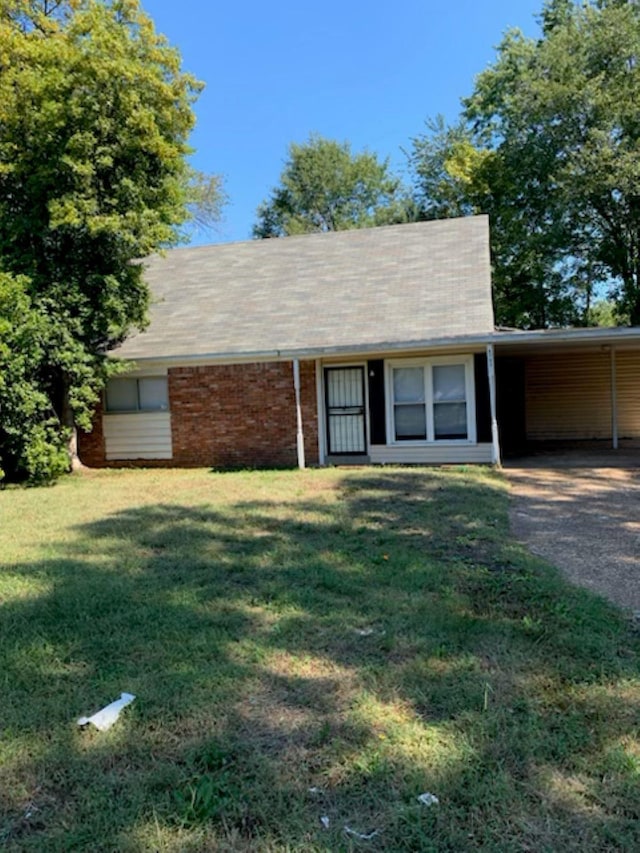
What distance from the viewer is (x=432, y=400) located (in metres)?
12.2

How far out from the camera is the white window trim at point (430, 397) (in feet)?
39.2

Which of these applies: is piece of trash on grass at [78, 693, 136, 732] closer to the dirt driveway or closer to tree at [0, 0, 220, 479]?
the dirt driveway

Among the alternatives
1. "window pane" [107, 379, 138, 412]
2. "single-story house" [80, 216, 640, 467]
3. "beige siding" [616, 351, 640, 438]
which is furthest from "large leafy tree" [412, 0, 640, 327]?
"window pane" [107, 379, 138, 412]

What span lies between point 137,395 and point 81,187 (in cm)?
445

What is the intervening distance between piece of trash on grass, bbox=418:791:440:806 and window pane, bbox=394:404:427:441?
395 inches

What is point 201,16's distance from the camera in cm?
1620

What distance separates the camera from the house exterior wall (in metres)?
17.0

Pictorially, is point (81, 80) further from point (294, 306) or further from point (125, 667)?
point (125, 667)

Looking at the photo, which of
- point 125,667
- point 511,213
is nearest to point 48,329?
point 125,667

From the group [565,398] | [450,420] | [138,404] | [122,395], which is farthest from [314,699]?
[565,398]

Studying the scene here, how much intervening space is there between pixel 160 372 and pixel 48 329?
2.68 metres

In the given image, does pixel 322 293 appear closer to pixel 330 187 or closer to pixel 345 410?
pixel 345 410

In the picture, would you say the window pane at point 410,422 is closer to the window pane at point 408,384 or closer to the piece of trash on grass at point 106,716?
the window pane at point 408,384

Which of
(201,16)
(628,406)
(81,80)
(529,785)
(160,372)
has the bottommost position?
(529,785)
